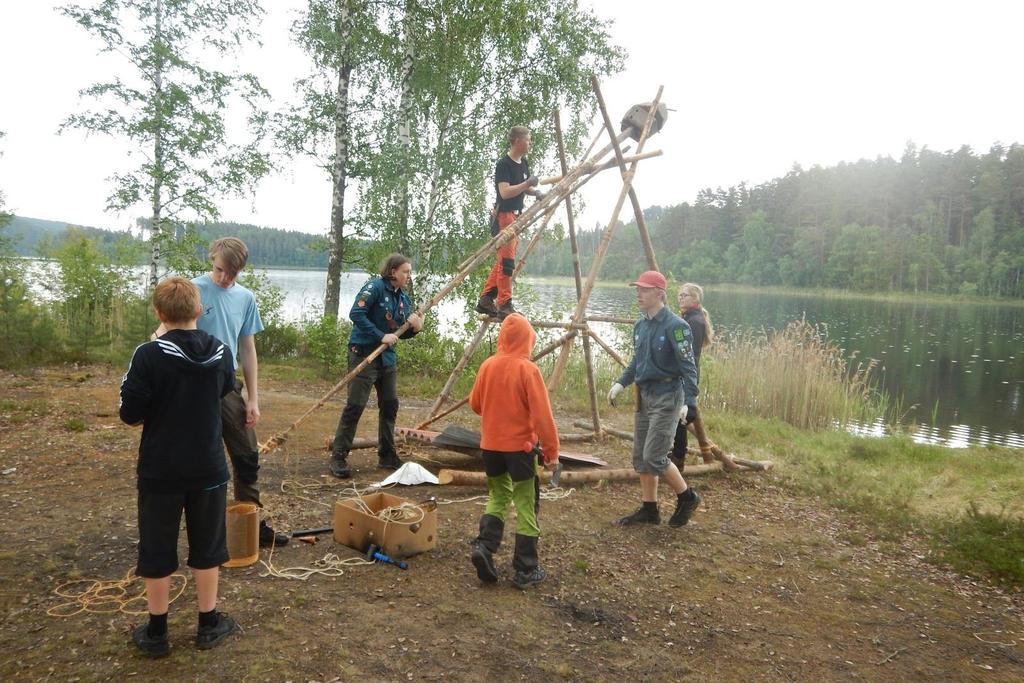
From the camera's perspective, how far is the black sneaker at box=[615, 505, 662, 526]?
5.62 m

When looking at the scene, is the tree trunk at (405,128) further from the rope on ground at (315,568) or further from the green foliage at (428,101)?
the rope on ground at (315,568)

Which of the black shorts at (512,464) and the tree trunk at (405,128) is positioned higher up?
the tree trunk at (405,128)

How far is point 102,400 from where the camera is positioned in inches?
357

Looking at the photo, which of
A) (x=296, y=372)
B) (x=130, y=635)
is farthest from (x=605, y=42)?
(x=130, y=635)

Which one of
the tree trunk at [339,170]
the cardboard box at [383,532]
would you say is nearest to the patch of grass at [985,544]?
the cardboard box at [383,532]

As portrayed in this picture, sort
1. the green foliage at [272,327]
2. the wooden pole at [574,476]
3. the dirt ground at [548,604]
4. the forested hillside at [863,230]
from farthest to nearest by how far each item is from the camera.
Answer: the forested hillside at [863,230], the green foliage at [272,327], the wooden pole at [574,476], the dirt ground at [548,604]

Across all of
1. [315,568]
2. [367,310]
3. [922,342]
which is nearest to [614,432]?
[367,310]

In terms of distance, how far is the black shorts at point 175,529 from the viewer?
308 centimetres

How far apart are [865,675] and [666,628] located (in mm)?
1034

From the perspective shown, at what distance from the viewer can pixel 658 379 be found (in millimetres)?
5336

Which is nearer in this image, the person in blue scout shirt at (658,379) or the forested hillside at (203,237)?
the person in blue scout shirt at (658,379)

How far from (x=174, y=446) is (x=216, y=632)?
0.98 meters

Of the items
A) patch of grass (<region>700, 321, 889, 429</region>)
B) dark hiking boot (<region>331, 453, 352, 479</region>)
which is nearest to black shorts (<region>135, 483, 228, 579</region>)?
dark hiking boot (<region>331, 453, 352, 479</region>)

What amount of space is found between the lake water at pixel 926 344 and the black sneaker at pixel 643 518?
7.82 meters
